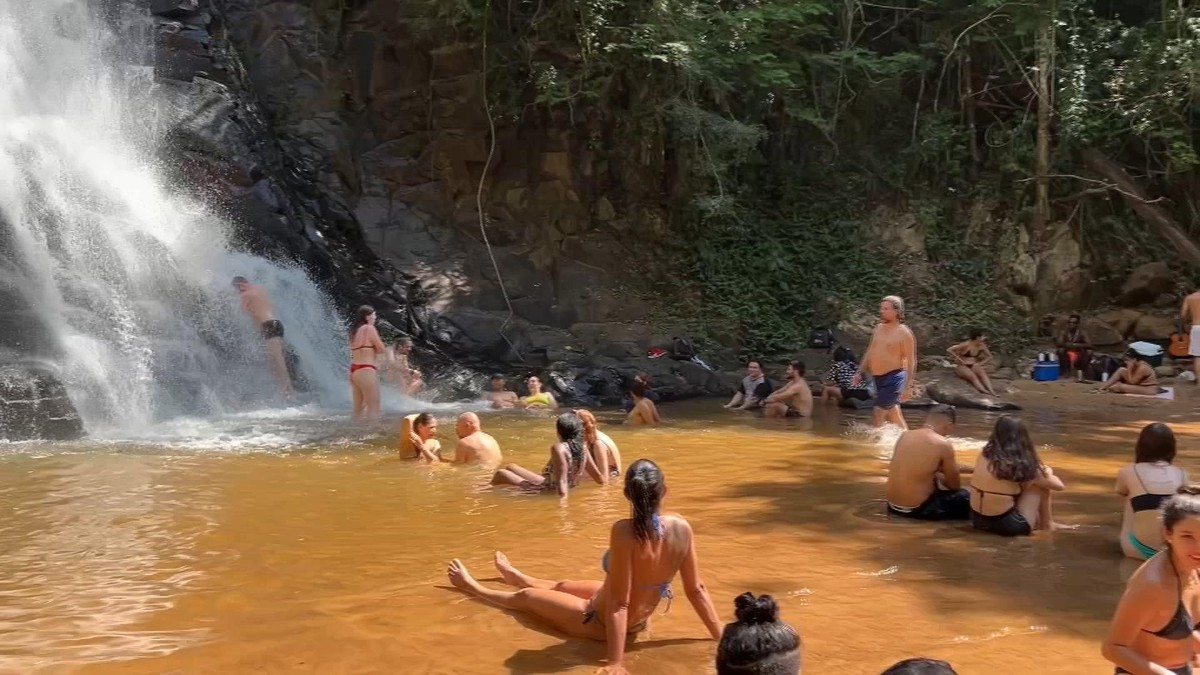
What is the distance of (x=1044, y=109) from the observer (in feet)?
67.4

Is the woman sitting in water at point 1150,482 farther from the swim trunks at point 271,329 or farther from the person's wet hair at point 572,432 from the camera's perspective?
the swim trunks at point 271,329

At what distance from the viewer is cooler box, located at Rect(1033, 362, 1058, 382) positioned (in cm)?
1742

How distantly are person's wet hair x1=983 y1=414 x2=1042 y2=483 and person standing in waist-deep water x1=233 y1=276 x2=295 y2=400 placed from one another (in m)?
11.9

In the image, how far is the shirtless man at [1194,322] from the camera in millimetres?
15422

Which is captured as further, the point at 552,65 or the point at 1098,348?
the point at 552,65

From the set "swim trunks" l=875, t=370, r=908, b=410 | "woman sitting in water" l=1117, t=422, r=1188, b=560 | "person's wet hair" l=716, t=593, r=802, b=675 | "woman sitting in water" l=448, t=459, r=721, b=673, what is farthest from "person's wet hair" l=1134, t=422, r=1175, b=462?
"swim trunks" l=875, t=370, r=908, b=410

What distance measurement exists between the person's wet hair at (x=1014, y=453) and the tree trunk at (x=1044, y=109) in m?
15.3

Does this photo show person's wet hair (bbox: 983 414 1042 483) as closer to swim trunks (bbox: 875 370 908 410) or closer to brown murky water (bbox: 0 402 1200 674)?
brown murky water (bbox: 0 402 1200 674)

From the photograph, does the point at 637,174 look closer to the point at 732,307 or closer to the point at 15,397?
the point at 732,307

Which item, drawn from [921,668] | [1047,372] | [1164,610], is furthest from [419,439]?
[1047,372]

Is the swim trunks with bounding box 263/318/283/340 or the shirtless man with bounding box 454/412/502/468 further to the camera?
the swim trunks with bounding box 263/318/283/340

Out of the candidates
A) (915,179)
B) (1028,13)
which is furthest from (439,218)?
(1028,13)

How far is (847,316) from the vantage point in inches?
835

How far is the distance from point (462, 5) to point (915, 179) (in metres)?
11.3
